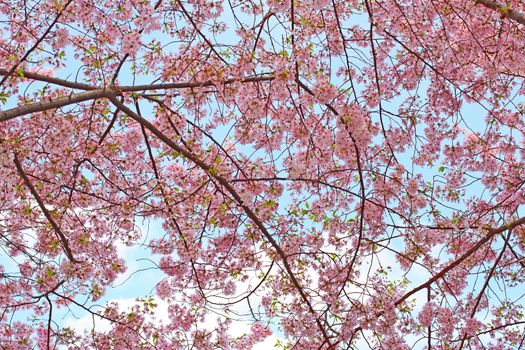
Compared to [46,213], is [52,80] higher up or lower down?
higher up

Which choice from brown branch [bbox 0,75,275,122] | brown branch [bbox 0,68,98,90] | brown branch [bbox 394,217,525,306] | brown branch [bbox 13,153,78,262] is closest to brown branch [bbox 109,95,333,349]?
brown branch [bbox 0,75,275,122]

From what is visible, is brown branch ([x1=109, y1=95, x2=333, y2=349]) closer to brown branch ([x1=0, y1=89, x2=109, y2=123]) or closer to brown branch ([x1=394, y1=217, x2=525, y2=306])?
brown branch ([x1=0, y1=89, x2=109, y2=123])

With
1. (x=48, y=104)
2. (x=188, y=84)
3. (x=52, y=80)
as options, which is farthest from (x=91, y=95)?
(x=188, y=84)

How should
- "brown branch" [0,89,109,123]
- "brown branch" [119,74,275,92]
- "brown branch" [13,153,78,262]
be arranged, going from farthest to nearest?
"brown branch" [13,153,78,262], "brown branch" [119,74,275,92], "brown branch" [0,89,109,123]

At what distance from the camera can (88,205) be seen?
700 cm

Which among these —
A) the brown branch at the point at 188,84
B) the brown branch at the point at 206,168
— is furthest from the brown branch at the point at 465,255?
the brown branch at the point at 188,84

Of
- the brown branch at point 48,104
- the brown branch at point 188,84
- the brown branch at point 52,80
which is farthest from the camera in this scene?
the brown branch at point 52,80

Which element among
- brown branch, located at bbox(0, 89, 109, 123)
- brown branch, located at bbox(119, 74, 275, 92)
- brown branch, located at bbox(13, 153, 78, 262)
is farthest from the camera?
brown branch, located at bbox(13, 153, 78, 262)

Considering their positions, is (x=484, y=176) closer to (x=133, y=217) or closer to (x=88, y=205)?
(x=133, y=217)

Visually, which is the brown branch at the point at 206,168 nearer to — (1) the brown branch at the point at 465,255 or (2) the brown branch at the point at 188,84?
(2) the brown branch at the point at 188,84

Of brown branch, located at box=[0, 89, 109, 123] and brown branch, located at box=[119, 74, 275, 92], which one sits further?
brown branch, located at box=[119, 74, 275, 92]

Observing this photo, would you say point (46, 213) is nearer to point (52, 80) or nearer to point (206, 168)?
point (52, 80)

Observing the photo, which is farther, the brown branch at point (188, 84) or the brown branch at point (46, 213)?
the brown branch at point (46, 213)

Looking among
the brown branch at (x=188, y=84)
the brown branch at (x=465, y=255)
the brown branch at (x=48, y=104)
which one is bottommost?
the brown branch at (x=465, y=255)
